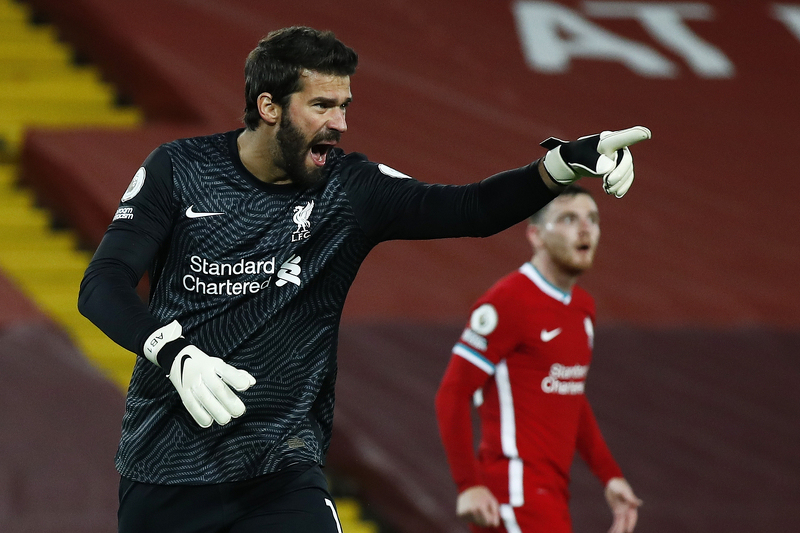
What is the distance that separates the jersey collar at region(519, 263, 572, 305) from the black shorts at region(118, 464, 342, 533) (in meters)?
1.67

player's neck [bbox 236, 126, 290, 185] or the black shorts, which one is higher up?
player's neck [bbox 236, 126, 290, 185]

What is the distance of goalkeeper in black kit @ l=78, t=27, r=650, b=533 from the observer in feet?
8.63

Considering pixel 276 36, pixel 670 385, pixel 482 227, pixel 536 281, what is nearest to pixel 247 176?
pixel 276 36

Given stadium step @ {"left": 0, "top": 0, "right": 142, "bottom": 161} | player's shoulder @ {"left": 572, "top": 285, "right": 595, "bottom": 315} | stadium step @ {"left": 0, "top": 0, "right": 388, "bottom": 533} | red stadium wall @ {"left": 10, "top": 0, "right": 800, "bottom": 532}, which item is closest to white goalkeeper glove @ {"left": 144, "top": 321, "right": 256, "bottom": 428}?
player's shoulder @ {"left": 572, "top": 285, "right": 595, "bottom": 315}

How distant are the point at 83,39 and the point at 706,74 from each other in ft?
16.9

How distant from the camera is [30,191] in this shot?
7.66 meters

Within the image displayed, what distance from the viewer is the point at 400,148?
814 centimetres

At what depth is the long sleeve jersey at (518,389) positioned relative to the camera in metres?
3.95

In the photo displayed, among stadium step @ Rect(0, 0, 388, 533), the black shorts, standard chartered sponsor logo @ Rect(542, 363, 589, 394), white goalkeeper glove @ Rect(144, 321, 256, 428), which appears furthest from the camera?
stadium step @ Rect(0, 0, 388, 533)

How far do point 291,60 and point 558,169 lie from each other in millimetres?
680

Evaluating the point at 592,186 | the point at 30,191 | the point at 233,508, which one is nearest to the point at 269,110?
the point at 233,508

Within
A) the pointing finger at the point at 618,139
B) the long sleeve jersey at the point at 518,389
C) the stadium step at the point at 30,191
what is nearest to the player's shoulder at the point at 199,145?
the pointing finger at the point at 618,139

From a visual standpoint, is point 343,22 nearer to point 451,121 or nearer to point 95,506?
point 451,121

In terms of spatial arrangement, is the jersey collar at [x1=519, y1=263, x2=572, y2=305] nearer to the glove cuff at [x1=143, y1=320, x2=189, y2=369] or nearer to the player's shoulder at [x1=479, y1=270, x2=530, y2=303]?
the player's shoulder at [x1=479, y1=270, x2=530, y2=303]
